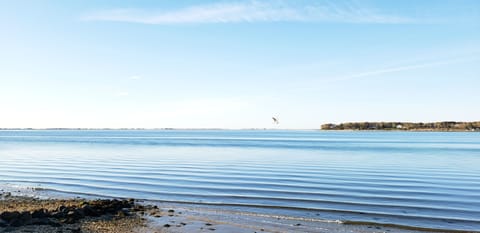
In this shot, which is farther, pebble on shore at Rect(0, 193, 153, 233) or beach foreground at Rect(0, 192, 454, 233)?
beach foreground at Rect(0, 192, 454, 233)

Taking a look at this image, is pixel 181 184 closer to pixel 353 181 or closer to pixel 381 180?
pixel 353 181

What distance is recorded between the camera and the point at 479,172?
2702cm

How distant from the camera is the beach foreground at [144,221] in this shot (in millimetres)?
10977

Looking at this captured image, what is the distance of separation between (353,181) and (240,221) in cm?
1107

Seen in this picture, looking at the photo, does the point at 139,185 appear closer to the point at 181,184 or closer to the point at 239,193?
the point at 181,184

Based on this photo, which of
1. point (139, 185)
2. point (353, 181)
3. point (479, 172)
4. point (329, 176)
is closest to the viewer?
point (139, 185)

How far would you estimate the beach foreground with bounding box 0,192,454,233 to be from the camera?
11.0 meters

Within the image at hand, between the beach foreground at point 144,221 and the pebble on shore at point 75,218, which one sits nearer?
the pebble on shore at point 75,218

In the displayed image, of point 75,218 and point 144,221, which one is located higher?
point 75,218

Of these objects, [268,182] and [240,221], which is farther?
[268,182]

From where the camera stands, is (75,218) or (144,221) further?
(144,221)

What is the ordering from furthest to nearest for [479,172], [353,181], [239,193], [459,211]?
[479,172] < [353,181] < [239,193] < [459,211]

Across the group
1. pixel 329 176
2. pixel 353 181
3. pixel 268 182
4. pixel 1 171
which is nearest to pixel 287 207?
pixel 268 182

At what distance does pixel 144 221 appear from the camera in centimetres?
1197
